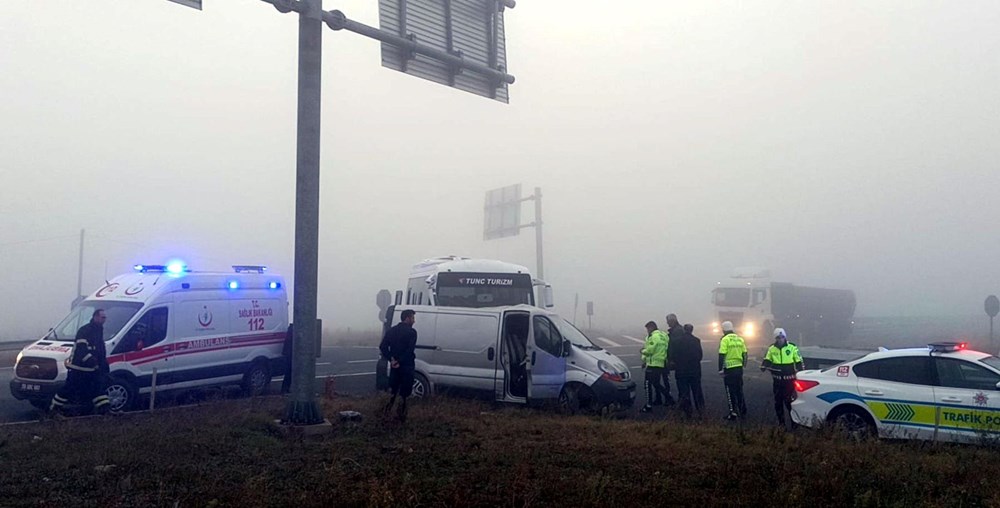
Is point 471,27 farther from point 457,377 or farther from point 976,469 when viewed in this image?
point 976,469

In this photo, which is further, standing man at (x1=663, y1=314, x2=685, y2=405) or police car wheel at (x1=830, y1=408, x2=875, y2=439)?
standing man at (x1=663, y1=314, x2=685, y2=405)

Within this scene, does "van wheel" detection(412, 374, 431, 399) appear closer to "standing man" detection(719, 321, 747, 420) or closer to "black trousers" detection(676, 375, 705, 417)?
"black trousers" detection(676, 375, 705, 417)

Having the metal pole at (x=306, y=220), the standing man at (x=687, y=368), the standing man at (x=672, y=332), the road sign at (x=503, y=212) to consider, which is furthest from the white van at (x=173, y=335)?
the road sign at (x=503, y=212)

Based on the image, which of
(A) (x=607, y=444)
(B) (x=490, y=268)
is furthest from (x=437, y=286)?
(A) (x=607, y=444)

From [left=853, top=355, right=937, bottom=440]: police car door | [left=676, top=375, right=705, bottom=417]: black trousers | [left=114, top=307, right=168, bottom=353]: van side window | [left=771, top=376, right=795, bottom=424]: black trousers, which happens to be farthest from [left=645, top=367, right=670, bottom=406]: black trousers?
[left=114, top=307, right=168, bottom=353]: van side window

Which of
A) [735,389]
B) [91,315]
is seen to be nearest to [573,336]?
[735,389]

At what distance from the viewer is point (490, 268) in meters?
19.6

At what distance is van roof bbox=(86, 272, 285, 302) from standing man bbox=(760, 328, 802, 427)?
10.2 m

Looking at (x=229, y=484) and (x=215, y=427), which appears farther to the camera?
(x=215, y=427)

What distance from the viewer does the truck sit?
3688 centimetres

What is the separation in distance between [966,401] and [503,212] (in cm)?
2406

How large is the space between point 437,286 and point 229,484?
11.9 meters

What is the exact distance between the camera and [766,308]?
123ft

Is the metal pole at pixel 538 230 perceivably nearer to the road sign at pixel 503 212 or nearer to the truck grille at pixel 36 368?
the road sign at pixel 503 212
